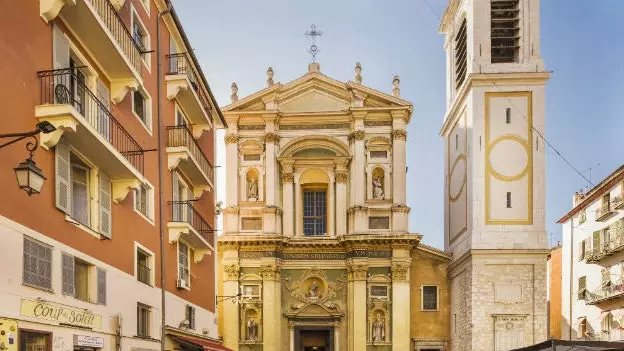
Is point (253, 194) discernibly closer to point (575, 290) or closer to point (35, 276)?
point (575, 290)

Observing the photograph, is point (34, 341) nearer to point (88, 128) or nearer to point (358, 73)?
point (88, 128)

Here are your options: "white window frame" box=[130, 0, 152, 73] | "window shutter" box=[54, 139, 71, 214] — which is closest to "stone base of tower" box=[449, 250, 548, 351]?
"white window frame" box=[130, 0, 152, 73]

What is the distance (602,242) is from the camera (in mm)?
34188

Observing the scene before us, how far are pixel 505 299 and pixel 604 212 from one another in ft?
20.7

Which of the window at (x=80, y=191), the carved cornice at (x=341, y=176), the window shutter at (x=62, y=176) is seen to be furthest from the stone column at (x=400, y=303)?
Result: the window shutter at (x=62, y=176)

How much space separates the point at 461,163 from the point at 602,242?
7.51 metres

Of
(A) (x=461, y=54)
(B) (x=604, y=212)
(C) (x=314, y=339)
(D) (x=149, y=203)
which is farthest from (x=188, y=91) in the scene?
(B) (x=604, y=212)

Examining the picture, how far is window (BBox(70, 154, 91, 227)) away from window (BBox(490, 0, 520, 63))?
25.5m

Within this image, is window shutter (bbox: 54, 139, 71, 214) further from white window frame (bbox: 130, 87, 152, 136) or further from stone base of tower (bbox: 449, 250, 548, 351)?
stone base of tower (bbox: 449, 250, 548, 351)

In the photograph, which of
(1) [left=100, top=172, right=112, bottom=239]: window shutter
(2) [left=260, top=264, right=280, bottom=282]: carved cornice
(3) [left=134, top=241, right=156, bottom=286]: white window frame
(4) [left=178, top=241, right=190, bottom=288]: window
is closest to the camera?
(1) [left=100, top=172, right=112, bottom=239]: window shutter

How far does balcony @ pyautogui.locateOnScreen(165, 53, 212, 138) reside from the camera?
1959cm

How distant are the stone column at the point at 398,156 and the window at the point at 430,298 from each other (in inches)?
179

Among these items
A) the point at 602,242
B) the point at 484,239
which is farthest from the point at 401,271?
the point at 602,242

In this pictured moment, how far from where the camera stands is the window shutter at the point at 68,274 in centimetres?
1219
